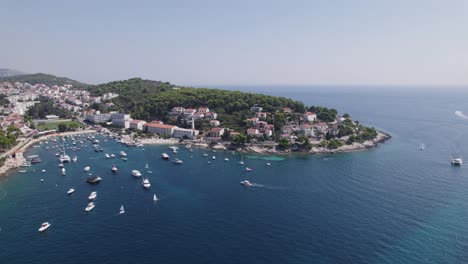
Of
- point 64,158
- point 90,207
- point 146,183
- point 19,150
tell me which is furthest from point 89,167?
point 19,150

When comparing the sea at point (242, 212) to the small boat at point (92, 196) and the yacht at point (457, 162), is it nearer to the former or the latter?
the small boat at point (92, 196)

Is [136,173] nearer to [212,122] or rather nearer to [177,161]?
[177,161]

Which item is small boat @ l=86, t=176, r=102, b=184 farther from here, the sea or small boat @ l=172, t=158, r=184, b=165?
small boat @ l=172, t=158, r=184, b=165

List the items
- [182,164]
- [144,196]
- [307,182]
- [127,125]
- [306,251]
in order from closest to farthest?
[306,251]
[144,196]
[307,182]
[182,164]
[127,125]

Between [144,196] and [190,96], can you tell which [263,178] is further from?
[190,96]

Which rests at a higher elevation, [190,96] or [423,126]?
[190,96]

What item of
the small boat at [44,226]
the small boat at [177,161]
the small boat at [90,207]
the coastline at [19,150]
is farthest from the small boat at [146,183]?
the coastline at [19,150]

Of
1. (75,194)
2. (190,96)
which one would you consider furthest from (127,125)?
(75,194)
